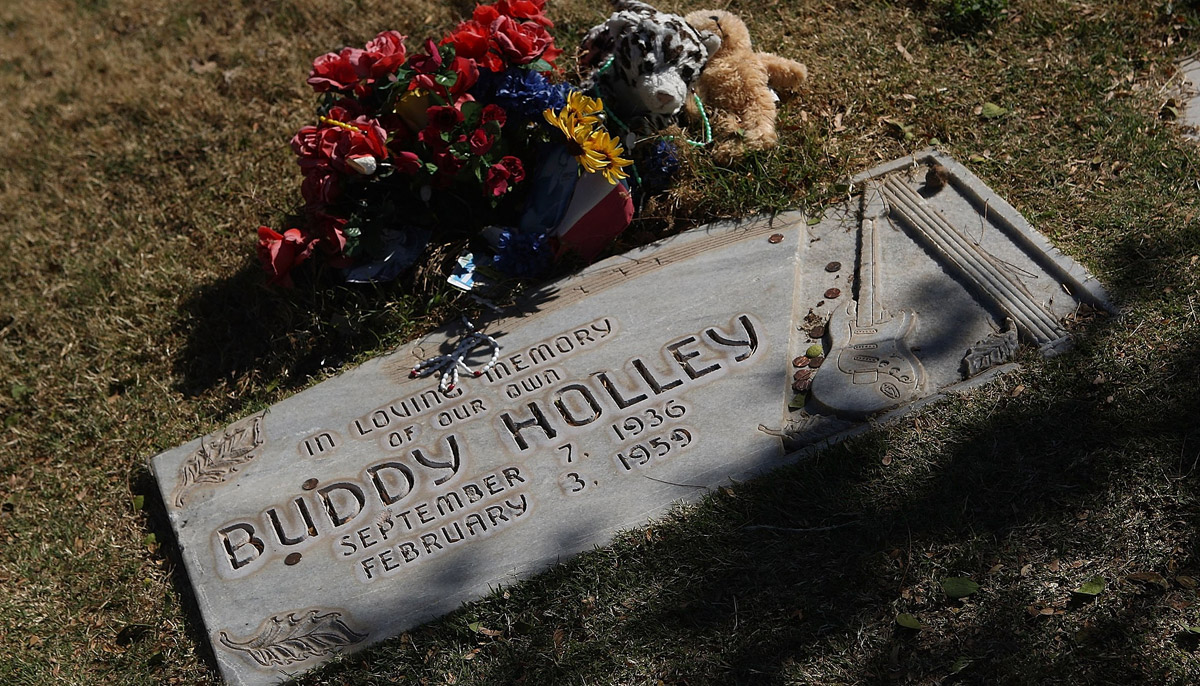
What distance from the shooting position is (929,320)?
3076 millimetres

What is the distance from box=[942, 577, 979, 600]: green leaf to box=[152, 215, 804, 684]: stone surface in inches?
23.4

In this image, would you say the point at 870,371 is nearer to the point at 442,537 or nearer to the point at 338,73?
the point at 442,537

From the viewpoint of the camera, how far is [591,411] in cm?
316

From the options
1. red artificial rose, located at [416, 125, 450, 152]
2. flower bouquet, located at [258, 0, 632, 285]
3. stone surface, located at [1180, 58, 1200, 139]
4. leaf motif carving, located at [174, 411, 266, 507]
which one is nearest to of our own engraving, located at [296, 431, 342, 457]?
leaf motif carving, located at [174, 411, 266, 507]

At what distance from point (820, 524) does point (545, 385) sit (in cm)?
103

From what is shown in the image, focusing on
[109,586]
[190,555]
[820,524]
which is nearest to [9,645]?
[109,586]

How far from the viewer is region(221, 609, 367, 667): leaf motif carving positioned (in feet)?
9.14

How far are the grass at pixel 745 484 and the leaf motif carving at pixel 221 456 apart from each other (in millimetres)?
201

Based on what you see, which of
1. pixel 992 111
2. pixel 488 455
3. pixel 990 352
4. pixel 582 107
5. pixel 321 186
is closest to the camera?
pixel 990 352

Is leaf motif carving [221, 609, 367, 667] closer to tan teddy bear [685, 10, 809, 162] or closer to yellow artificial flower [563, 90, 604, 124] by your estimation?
yellow artificial flower [563, 90, 604, 124]

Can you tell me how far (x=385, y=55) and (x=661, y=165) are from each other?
1129 millimetres

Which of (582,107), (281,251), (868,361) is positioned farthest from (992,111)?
(281,251)

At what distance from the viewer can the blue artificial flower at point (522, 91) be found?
3.64 meters

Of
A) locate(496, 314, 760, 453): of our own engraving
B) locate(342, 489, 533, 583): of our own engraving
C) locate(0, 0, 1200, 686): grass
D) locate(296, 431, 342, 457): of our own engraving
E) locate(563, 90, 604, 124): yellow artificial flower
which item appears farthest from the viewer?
locate(563, 90, 604, 124): yellow artificial flower
